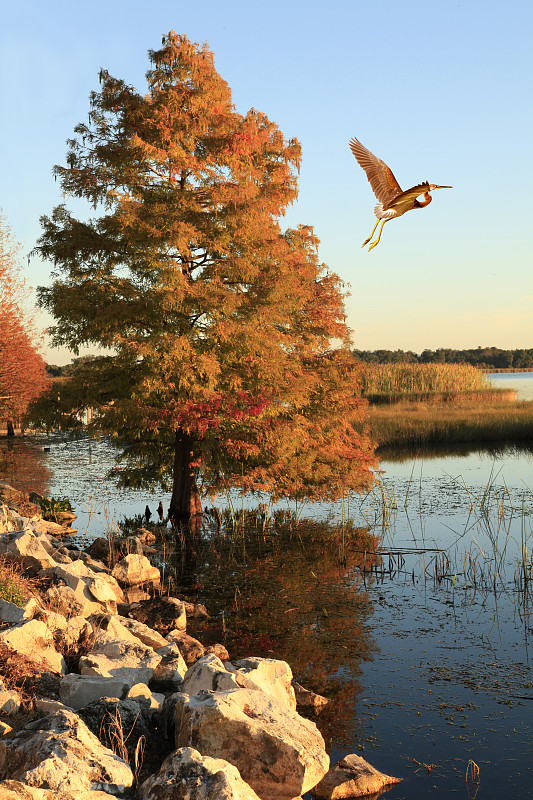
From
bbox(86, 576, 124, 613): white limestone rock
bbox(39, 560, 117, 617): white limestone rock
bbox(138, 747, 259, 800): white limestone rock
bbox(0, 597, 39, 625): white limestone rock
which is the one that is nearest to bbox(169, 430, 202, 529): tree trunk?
bbox(86, 576, 124, 613): white limestone rock

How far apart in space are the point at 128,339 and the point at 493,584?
28.8 feet

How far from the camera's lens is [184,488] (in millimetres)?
18047

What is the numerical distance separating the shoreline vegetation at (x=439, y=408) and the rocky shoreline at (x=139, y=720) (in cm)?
2368

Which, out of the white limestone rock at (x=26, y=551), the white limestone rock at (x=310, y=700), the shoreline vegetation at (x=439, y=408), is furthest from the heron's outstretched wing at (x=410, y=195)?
the shoreline vegetation at (x=439, y=408)

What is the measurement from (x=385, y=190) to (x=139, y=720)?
5.10 metres

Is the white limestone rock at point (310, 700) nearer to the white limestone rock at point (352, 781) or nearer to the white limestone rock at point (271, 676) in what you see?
the white limestone rock at point (271, 676)

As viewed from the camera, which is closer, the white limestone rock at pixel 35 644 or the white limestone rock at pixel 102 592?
the white limestone rock at pixel 35 644

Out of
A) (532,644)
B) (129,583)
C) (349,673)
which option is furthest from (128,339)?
(532,644)

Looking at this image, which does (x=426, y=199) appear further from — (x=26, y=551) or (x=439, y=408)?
(x=439, y=408)

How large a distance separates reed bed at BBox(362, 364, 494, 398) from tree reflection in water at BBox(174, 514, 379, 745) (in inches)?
1319

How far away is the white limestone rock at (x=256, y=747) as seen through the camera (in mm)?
5762

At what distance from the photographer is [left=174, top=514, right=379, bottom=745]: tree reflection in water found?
29.8ft

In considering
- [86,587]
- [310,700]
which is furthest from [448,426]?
[310,700]

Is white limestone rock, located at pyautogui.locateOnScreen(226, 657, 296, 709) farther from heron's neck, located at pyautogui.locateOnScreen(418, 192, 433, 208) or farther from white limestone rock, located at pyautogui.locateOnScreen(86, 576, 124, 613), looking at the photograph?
heron's neck, located at pyautogui.locateOnScreen(418, 192, 433, 208)
